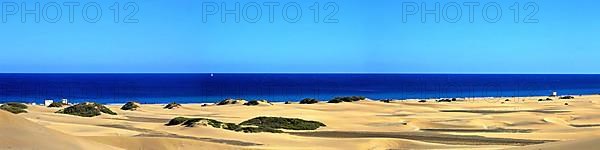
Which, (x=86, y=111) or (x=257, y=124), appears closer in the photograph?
(x=257, y=124)

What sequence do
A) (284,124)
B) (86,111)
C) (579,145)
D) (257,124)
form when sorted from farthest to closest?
(86,111) < (257,124) < (284,124) < (579,145)

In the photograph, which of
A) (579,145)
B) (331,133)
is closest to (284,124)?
(331,133)

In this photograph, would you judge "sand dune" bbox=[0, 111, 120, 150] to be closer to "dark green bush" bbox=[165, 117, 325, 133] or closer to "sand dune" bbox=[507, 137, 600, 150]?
"sand dune" bbox=[507, 137, 600, 150]

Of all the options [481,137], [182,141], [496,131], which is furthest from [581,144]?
[496,131]

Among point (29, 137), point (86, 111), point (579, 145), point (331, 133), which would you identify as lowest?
point (331, 133)

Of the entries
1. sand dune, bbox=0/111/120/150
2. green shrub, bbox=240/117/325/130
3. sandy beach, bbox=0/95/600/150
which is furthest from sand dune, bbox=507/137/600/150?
green shrub, bbox=240/117/325/130

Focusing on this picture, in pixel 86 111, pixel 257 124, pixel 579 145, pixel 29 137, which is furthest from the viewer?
pixel 86 111

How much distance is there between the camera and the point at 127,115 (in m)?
36.1

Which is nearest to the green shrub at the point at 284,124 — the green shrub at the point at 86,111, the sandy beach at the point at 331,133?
the sandy beach at the point at 331,133

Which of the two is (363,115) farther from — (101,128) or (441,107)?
(101,128)

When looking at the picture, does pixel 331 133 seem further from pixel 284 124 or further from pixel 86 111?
pixel 86 111

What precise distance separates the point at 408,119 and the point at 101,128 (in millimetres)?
14814

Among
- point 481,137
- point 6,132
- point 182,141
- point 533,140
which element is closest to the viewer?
point 6,132

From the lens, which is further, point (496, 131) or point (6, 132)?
point (496, 131)
